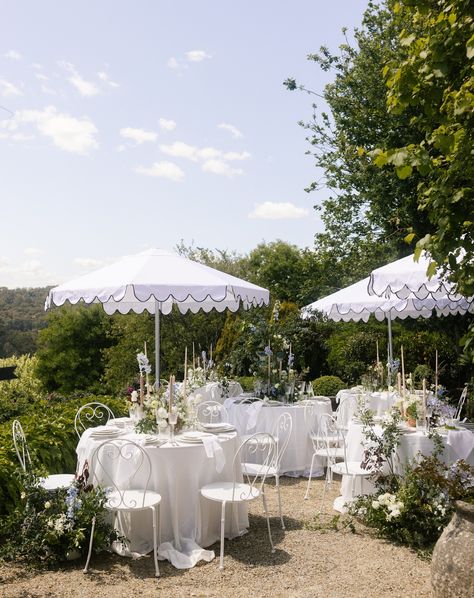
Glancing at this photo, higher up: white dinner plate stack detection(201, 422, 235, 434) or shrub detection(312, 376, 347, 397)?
Answer: white dinner plate stack detection(201, 422, 235, 434)

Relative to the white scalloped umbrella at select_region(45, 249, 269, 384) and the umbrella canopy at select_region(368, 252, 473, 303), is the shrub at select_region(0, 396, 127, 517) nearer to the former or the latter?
the white scalloped umbrella at select_region(45, 249, 269, 384)

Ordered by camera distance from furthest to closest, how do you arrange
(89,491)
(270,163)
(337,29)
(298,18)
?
(337,29) → (270,163) → (298,18) → (89,491)

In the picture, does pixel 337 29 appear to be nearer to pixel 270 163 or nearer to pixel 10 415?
pixel 270 163

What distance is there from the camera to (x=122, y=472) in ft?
17.0

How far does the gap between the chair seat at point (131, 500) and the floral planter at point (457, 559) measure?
2139mm

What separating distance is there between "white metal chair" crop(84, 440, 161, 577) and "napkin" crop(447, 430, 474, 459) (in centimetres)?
300

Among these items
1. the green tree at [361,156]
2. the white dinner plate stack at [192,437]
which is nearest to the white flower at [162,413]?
the white dinner plate stack at [192,437]


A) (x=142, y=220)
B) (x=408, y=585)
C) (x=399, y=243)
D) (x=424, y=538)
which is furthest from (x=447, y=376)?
(x=408, y=585)

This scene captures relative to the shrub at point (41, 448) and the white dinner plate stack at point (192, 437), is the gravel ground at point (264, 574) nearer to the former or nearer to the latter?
the shrub at point (41, 448)

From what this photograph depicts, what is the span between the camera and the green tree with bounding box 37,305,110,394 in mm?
19156

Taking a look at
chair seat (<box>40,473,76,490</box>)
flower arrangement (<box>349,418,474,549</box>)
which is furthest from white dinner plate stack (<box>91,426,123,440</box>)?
flower arrangement (<box>349,418,474,549</box>)

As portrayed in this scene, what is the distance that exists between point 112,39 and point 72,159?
9.03 feet

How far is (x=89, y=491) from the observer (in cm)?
507

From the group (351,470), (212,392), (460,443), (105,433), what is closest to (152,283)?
(105,433)
